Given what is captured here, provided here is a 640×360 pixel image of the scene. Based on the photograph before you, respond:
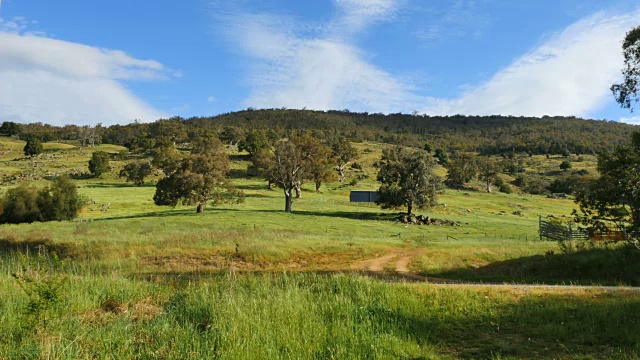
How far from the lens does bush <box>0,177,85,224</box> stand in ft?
170

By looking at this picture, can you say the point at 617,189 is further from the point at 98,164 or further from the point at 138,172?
the point at 98,164

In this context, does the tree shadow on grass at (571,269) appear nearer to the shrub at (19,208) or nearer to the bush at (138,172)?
the shrub at (19,208)

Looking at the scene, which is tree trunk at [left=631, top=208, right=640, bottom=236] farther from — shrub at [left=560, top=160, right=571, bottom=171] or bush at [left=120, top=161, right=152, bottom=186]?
shrub at [left=560, top=160, right=571, bottom=171]

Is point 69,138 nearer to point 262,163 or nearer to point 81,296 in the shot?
point 262,163

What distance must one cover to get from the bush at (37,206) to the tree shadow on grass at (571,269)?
49.2 meters

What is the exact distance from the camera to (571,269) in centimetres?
2192

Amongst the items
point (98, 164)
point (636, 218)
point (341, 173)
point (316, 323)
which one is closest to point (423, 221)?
point (636, 218)

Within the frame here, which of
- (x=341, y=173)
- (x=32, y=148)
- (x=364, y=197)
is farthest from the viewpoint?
(x=32, y=148)

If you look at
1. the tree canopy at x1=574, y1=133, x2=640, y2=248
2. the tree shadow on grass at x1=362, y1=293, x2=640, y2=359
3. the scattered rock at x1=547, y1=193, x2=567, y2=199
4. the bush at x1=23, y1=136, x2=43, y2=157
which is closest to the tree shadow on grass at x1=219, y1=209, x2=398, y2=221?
the tree canopy at x1=574, y1=133, x2=640, y2=248

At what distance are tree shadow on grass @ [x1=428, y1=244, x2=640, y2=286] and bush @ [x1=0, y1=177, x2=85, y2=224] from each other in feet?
161

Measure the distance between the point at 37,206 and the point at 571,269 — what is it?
59266 mm

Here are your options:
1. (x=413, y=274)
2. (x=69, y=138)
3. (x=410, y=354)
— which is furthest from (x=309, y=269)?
(x=69, y=138)

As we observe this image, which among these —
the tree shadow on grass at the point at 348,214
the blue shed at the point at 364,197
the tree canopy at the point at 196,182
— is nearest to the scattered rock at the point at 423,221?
the tree shadow on grass at the point at 348,214

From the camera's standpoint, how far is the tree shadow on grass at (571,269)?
19.8m
